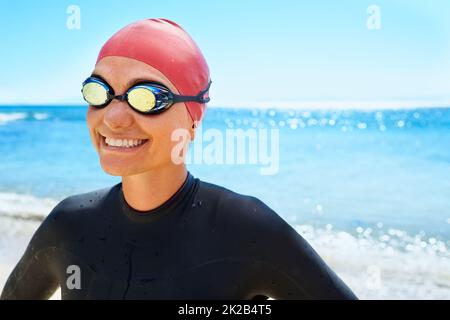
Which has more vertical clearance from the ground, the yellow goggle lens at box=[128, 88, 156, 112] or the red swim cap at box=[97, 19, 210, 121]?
the red swim cap at box=[97, 19, 210, 121]

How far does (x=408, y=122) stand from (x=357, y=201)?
19.4m

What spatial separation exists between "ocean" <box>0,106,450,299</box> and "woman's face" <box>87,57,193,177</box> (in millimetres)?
256

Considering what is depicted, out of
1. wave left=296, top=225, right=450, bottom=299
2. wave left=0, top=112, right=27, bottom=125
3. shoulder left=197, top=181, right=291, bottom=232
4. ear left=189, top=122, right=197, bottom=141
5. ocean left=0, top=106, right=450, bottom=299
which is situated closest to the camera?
shoulder left=197, top=181, right=291, bottom=232

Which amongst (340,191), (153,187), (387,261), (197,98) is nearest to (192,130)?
(197,98)

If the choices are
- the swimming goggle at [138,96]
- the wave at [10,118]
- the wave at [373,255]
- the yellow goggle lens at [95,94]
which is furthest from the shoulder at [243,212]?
the wave at [10,118]

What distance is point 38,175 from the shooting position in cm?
1132

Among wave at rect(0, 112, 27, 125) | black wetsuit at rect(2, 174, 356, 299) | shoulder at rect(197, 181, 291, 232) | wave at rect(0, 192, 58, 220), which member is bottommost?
black wetsuit at rect(2, 174, 356, 299)

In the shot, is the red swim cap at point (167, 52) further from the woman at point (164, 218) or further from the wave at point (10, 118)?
the wave at point (10, 118)

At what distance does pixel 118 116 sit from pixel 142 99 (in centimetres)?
10

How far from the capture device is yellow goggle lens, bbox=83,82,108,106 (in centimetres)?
204

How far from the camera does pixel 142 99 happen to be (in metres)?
1.99

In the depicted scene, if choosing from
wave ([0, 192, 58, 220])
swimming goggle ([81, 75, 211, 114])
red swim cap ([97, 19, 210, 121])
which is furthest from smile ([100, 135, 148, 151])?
wave ([0, 192, 58, 220])

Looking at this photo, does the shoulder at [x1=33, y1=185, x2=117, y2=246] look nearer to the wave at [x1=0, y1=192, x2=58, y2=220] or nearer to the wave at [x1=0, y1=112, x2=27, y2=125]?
the wave at [x1=0, y1=192, x2=58, y2=220]

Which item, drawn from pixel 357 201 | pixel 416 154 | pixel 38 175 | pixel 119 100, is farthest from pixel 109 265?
pixel 416 154
